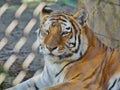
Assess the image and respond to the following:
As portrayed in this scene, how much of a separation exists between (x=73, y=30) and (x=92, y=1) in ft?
2.99

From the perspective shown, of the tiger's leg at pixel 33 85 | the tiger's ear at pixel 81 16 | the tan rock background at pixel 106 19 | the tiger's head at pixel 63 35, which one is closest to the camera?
the tiger's head at pixel 63 35

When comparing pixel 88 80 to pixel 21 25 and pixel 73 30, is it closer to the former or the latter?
pixel 73 30

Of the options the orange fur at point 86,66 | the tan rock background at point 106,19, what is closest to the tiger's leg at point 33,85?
the orange fur at point 86,66

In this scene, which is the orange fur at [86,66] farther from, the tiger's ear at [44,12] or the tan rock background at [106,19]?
the tan rock background at [106,19]

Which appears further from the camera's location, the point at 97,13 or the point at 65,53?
the point at 97,13

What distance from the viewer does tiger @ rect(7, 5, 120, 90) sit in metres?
3.89

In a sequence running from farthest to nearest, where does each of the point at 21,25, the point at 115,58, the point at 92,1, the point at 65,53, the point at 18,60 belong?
the point at 21,25, the point at 18,60, the point at 92,1, the point at 115,58, the point at 65,53

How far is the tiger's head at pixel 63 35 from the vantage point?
3.86m

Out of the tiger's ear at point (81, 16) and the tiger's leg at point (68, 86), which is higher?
the tiger's ear at point (81, 16)

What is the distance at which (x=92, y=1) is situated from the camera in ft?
15.9

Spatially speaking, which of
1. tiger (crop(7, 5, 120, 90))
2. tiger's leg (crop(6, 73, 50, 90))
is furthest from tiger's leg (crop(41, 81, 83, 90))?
tiger's leg (crop(6, 73, 50, 90))

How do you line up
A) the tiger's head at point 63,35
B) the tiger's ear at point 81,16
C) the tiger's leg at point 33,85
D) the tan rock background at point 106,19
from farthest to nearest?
the tan rock background at point 106,19 → the tiger's leg at point 33,85 → the tiger's ear at point 81,16 → the tiger's head at point 63,35

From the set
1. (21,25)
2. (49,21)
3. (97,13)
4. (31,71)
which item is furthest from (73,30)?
(21,25)

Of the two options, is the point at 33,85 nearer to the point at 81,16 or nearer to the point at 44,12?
the point at 44,12
